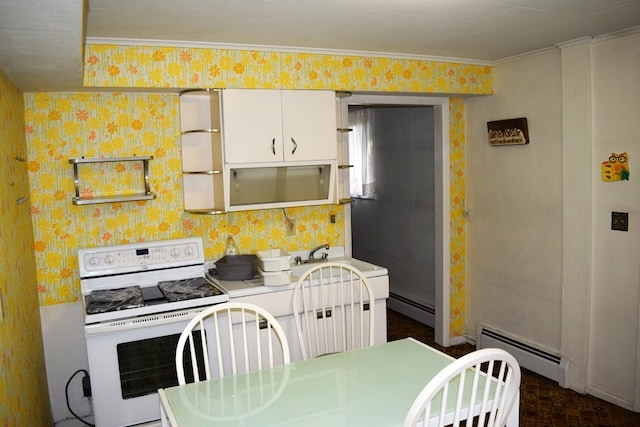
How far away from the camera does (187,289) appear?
309cm

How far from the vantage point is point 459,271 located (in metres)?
4.41

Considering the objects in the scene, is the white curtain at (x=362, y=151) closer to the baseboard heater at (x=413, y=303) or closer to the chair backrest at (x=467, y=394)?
the baseboard heater at (x=413, y=303)

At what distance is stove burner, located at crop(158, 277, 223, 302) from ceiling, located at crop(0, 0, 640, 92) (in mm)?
1207

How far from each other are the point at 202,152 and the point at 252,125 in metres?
0.40

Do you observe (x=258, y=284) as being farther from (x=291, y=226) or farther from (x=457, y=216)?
(x=457, y=216)

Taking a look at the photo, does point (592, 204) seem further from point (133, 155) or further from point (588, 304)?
point (133, 155)

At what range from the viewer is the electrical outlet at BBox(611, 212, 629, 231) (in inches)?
125

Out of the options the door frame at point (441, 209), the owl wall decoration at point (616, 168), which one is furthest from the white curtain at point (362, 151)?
the owl wall decoration at point (616, 168)

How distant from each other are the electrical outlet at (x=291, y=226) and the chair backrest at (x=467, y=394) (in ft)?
6.59

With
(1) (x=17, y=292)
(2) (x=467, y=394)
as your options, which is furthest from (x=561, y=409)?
(1) (x=17, y=292)

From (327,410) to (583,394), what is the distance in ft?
7.85

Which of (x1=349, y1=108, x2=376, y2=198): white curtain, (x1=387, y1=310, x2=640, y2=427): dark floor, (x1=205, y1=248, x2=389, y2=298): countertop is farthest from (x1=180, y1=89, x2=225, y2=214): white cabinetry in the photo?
(x1=349, y1=108, x2=376, y2=198): white curtain

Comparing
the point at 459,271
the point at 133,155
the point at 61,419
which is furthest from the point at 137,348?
the point at 459,271

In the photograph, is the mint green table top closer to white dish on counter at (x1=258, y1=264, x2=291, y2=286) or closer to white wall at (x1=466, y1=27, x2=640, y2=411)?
white dish on counter at (x1=258, y1=264, x2=291, y2=286)
